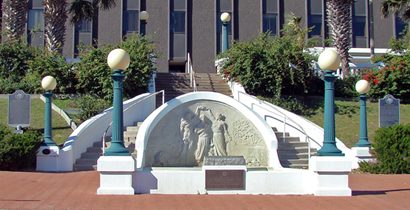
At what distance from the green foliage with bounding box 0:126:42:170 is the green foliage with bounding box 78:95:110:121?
15.3 feet

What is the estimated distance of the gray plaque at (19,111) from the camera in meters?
18.8

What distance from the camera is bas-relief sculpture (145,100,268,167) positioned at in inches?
589

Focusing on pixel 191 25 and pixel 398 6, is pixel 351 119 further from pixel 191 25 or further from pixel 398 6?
pixel 191 25

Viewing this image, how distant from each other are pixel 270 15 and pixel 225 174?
1333 inches

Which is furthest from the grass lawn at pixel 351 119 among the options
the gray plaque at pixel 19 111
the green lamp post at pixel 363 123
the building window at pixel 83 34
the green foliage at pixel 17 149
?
the building window at pixel 83 34

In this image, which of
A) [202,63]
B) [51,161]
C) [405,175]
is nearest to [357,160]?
[405,175]

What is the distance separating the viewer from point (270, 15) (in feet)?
150

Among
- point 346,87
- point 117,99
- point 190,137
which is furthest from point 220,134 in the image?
point 346,87

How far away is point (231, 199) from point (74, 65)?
15647 millimetres

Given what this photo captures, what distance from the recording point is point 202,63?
145ft

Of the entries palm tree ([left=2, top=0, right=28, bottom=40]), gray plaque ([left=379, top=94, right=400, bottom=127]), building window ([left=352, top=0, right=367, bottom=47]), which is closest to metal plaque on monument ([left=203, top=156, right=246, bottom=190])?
gray plaque ([left=379, top=94, right=400, bottom=127])

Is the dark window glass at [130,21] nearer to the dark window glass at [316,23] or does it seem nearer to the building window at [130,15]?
the building window at [130,15]

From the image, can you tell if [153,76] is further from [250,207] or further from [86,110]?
[250,207]

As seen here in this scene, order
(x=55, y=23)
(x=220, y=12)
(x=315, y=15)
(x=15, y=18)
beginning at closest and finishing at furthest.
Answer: (x=55, y=23)
(x=15, y=18)
(x=220, y=12)
(x=315, y=15)
